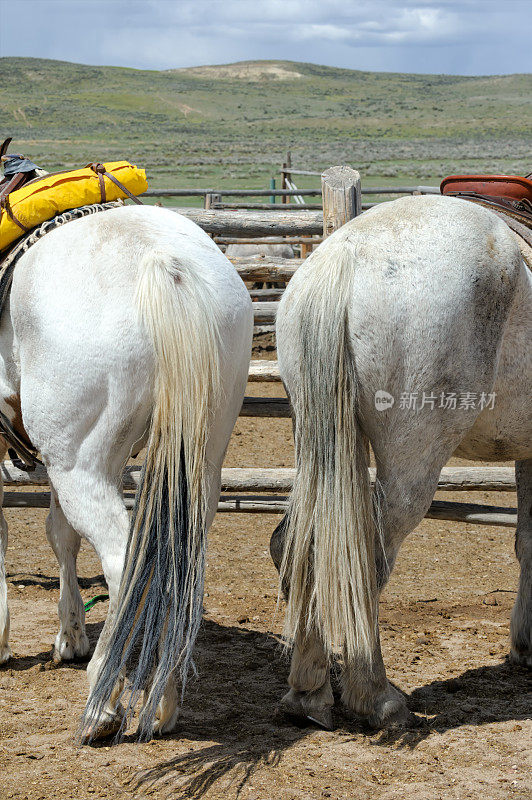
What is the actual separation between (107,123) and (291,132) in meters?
17.9

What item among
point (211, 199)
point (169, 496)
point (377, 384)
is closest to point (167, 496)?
point (169, 496)

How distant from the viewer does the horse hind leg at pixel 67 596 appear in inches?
137

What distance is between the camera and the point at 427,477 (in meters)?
2.64

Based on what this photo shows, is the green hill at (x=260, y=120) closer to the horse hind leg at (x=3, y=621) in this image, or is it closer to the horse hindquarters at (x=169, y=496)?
the horse hind leg at (x=3, y=621)

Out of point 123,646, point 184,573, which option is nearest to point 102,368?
point 184,573

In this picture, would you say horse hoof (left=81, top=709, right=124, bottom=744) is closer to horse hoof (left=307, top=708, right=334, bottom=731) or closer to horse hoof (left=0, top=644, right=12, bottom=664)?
horse hoof (left=307, top=708, right=334, bottom=731)

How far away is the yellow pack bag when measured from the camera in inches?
110

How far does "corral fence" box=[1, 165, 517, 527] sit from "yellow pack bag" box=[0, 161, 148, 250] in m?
1.50

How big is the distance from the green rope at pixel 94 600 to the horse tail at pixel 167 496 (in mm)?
1687

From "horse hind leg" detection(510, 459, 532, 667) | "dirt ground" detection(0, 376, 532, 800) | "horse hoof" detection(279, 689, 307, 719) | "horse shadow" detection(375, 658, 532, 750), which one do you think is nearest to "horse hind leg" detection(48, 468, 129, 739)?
"dirt ground" detection(0, 376, 532, 800)

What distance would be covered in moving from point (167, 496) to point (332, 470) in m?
0.55

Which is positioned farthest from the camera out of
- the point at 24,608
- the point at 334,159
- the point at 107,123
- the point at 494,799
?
the point at 107,123

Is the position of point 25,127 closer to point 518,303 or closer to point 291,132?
point 291,132

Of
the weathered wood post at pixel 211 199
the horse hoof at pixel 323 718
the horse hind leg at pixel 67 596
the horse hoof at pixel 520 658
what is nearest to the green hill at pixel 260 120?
the weathered wood post at pixel 211 199
